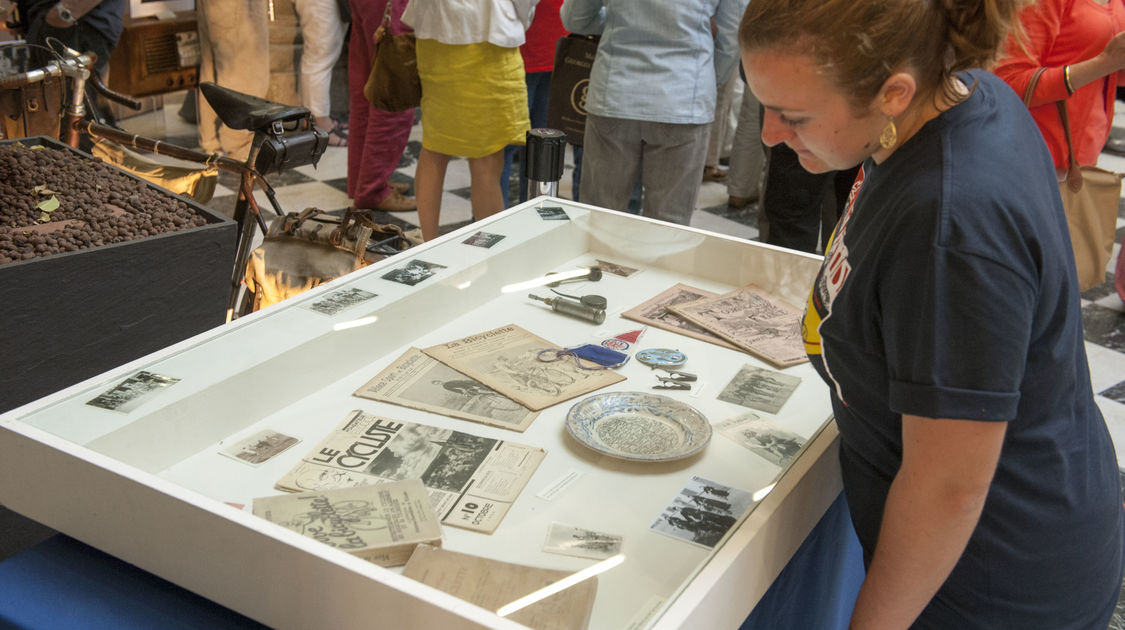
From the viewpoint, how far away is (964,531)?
3.10ft

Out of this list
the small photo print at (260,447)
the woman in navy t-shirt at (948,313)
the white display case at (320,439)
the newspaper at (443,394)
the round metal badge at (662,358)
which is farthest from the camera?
the round metal badge at (662,358)

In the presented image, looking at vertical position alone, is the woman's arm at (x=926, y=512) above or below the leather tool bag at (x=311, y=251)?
above

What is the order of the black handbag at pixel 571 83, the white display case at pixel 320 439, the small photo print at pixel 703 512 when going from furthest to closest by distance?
1. the black handbag at pixel 571 83
2. the small photo print at pixel 703 512
3. the white display case at pixel 320 439

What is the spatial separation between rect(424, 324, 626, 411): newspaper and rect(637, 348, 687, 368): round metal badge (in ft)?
0.25

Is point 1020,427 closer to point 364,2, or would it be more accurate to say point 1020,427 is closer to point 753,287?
point 753,287

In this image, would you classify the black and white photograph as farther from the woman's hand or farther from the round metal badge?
the woman's hand

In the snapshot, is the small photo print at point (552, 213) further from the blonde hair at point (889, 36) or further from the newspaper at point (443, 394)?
the blonde hair at point (889, 36)

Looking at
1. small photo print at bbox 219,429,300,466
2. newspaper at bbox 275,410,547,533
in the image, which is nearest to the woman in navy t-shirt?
newspaper at bbox 275,410,547,533

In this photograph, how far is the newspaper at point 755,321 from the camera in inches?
63.1

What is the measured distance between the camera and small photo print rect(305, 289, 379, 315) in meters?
1.49

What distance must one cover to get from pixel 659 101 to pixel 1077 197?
114cm

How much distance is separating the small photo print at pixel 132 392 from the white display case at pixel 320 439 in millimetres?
11

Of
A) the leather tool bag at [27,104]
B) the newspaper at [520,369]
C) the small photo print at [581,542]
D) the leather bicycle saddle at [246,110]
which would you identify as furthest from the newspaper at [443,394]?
the leather tool bag at [27,104]

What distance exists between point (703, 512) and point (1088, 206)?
1884 mm
